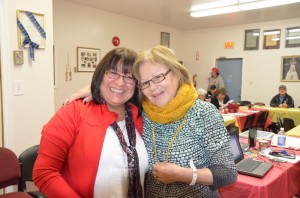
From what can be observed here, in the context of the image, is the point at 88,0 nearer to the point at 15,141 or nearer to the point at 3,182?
the point at 15,141

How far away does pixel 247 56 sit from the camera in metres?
7.89

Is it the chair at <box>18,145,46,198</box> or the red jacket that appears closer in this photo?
the red jacket

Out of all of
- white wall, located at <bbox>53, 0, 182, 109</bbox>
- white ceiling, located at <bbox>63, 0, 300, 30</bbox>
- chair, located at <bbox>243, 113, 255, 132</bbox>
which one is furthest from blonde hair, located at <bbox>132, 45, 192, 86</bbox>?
white ceiling, located at <bbox>63, 0, 300, 30</bbox>

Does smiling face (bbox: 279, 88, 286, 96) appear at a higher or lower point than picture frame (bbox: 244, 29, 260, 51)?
lower

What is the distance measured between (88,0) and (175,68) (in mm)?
4998

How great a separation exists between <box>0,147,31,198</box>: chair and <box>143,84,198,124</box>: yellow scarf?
1418 mm

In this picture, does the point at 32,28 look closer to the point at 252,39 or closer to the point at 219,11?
the point at 219,11

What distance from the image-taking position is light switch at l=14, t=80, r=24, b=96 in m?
2.36

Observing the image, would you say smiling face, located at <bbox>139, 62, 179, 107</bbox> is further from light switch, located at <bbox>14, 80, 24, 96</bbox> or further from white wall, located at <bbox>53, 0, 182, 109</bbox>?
white wall, located at <bbox>53, 0, 182, 109</bbox>

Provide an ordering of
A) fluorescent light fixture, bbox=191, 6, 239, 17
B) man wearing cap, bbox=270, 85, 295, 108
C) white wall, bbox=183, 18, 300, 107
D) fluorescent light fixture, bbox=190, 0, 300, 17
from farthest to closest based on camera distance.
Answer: white wall, bbox=183, 18, 300, 107 < man wearing cap, bbox=270, 85, 295, 108 < fluorescent light fixture, bbox=191, 6, 239, 17 < fluorescent light fixture, bbox=190, 0, 300, 17

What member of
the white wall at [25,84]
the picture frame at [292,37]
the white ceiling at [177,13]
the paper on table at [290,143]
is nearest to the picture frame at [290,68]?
the picture frame at [292,37]

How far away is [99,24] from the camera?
6.41 meters

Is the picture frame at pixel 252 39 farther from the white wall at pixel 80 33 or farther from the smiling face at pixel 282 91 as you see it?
the white wall at pixel 80 33

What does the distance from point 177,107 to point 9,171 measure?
5.17 ft
